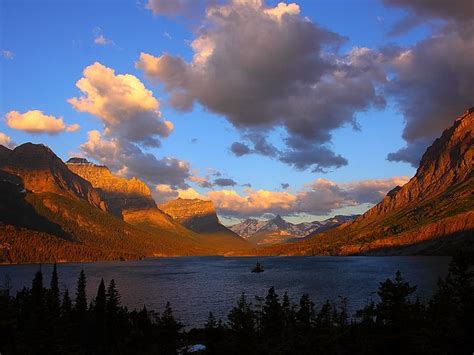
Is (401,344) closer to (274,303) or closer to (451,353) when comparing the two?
(451,353)

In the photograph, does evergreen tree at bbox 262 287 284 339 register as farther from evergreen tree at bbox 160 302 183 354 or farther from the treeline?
evergreen tree at bbox 160 302 183 354

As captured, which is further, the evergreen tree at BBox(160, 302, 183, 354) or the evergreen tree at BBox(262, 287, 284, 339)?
the evergreen tree at BBox(160, 302, 183, 354)

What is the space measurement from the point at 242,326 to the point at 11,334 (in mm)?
51697

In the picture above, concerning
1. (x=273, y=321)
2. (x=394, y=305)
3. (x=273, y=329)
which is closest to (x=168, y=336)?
(x=273, y=321)

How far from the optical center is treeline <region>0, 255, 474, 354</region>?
4797 centimetres

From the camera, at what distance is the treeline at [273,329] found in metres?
48.0

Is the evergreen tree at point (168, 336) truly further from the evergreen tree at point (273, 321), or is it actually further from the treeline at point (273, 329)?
the evergreen tree at point (273, 321)

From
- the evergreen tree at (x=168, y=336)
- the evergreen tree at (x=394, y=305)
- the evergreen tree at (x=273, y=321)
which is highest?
the evergreen tree at (x=394, y=305)

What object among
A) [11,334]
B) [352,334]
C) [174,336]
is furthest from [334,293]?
[11,334]

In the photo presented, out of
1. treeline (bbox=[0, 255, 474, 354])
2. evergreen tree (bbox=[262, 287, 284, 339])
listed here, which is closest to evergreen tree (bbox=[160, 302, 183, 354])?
treeline (bbox=[0, 255, 474, 354])

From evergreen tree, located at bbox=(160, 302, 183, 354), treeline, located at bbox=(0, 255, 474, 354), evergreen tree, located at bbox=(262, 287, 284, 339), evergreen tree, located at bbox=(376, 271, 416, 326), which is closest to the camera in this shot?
treeline, located at bbox=(0, 255, 474, 354)

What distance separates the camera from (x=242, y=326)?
61500 mm

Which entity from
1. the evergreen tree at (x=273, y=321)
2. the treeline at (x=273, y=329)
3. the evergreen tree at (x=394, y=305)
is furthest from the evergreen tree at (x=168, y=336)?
the evergreen tree at (x=394, y=305)

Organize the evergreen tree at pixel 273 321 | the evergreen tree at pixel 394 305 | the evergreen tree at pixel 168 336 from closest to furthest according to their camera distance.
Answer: the evergreen tree at pixel 394 305, the evergreen tree at pixel 273 321, the evergreen tree at pixel 168 336
